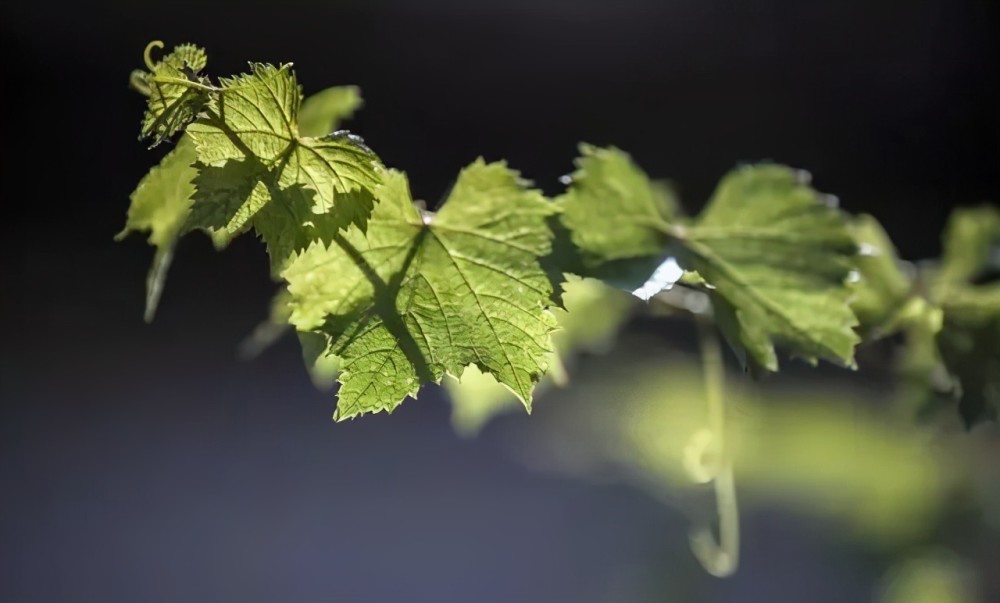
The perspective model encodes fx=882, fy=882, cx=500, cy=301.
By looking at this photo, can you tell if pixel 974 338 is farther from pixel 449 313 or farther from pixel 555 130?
pixel 555 130

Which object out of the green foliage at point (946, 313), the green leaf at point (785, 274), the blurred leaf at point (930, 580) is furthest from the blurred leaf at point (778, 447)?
the green leaf at point (785, 274)

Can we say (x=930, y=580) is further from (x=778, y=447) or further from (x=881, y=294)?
(x=881, y=294)

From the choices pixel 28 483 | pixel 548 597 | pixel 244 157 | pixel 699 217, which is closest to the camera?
pixel 244 157

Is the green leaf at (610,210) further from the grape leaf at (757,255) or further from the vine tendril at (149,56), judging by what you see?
the vine tendril at (149,56)

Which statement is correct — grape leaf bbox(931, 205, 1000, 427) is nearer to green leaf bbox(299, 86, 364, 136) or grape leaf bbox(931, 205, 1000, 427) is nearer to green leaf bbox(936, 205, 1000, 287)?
green leaf bbox(936, 205, 1000, 287)

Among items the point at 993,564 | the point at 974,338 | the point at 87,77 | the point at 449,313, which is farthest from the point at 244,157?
the point at 87,77

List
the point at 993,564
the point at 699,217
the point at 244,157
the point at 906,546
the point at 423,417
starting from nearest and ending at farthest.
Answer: the point at 244,157 < the point at 699,217 < the point at 906,546 < the point at 993,564 < the point at 423,417

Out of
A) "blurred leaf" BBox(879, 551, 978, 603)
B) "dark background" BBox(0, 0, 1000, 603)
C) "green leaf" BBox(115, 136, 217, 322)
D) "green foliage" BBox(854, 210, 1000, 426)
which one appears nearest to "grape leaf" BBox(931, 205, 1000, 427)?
"green foliage" BBox(854, 210, 1000, 426)
